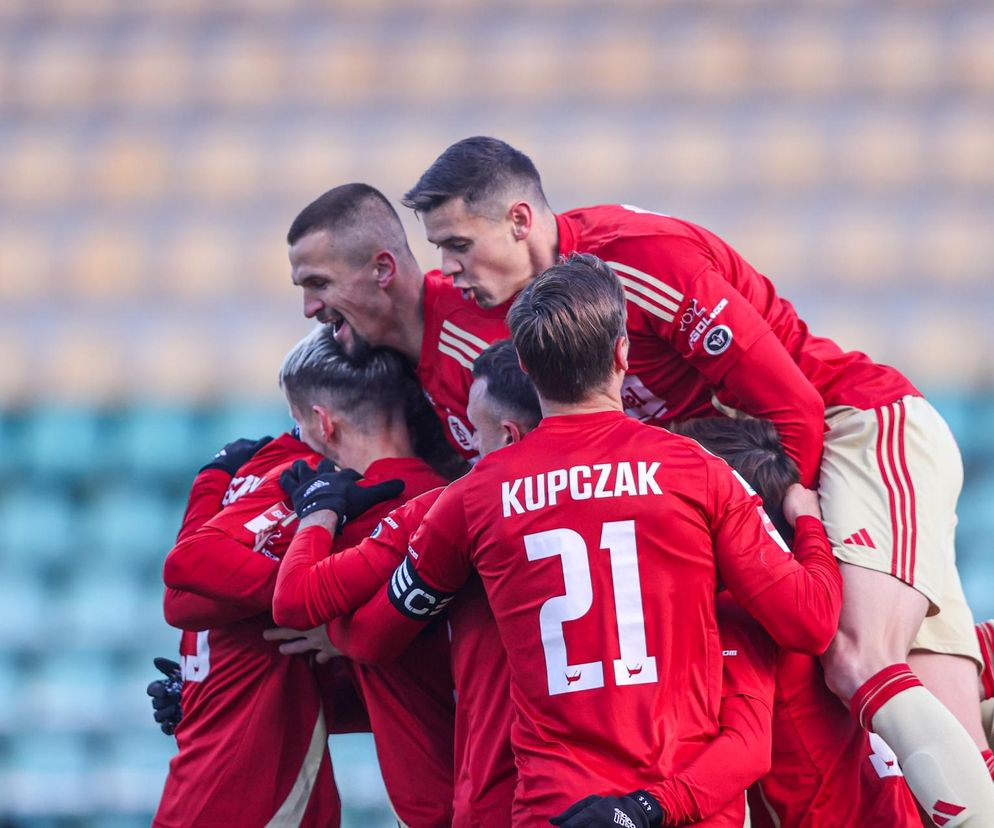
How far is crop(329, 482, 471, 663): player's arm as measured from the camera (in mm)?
2850

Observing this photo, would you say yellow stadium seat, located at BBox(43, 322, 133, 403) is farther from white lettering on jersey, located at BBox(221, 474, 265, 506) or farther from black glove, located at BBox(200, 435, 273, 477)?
white lettering on jersey, located at BBox(221, 474, 265, 506)

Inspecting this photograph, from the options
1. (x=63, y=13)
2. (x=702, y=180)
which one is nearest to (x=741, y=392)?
(x=702, y=180)

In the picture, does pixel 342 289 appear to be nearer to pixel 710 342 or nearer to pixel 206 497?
pixel 206 497

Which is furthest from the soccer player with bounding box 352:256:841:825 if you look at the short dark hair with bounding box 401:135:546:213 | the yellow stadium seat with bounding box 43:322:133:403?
the yellow stadium seat with bounding box 43:322:133:403

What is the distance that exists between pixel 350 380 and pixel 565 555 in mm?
1230

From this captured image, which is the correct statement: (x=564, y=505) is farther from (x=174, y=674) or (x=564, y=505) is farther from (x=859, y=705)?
(x=174, y=674)

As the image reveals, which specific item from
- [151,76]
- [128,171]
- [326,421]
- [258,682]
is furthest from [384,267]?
[151,76]

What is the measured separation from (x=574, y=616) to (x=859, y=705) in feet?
2.54

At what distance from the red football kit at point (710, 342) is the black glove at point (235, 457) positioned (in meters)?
1.15

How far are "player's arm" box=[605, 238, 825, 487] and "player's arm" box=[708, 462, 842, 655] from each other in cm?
52

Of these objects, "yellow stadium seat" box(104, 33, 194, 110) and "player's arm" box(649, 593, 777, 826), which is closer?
"player's arm" box(649, 593, 777, 826)

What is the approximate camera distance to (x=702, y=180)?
8.21 metres

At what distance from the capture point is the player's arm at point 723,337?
3213 millimetres

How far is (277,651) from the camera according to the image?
3695 mm
